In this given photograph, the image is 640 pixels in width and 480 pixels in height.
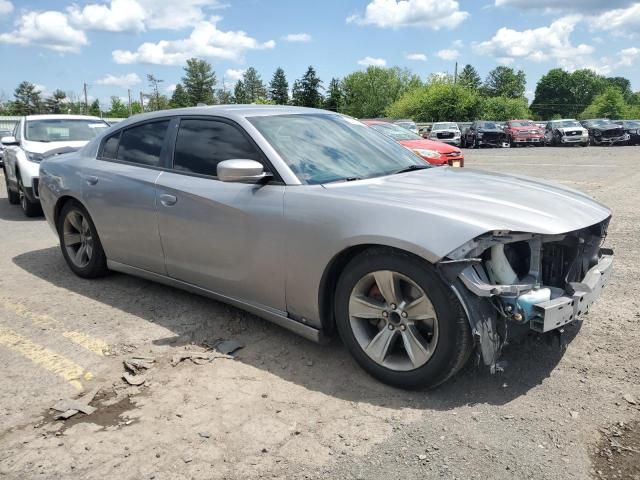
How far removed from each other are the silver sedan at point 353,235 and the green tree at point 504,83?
124 metres

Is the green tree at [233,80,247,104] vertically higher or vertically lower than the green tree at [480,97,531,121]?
higher

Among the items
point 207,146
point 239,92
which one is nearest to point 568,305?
point 207,146

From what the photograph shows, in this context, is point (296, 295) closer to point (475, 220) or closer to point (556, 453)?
point (475, 220)

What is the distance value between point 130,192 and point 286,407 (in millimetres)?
2350

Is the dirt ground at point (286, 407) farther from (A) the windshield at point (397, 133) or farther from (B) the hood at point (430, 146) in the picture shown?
(A) the windshield at point (397, 133)

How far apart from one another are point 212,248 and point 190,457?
62.7 inches

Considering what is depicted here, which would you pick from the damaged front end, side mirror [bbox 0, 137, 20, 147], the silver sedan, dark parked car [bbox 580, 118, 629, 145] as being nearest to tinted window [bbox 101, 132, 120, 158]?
the silver sedan

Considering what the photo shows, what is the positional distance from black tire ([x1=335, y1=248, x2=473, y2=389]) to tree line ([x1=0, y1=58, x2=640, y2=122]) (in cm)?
5555

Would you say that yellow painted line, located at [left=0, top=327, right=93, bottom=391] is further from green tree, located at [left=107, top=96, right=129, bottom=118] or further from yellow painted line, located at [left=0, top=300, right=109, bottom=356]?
green tree, located at [left=107, top=96, right=129, bottom=118]

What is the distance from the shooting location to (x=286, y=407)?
297 centimetres

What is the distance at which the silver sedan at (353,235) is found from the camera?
110 inches

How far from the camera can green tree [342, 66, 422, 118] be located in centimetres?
10306

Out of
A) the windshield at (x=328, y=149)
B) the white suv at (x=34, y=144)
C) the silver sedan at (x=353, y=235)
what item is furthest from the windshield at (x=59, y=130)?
the windshield at (x=328, y=149)

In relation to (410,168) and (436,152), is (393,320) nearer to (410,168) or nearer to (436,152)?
(410,168)
